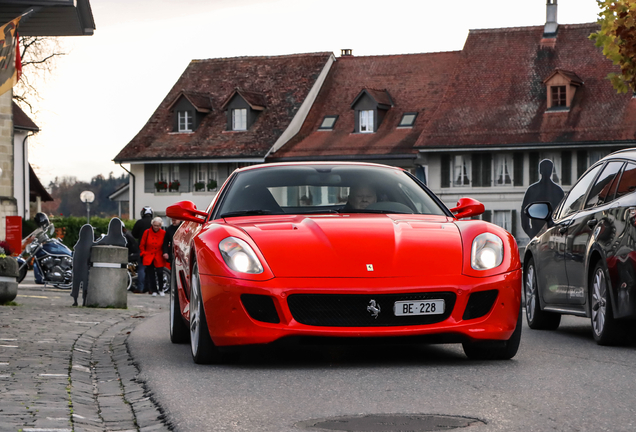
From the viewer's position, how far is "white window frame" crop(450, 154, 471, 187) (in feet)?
176

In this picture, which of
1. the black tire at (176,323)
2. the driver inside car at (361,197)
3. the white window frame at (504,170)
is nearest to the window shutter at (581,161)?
the white window frame at (504,170)

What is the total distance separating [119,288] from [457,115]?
38.5 m

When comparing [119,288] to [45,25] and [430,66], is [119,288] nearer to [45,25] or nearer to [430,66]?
[45,25]

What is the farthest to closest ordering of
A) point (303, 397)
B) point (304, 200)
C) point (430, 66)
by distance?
point (430, 66)
point (304, 200)
point (303, 397)

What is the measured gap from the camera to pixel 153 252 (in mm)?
23375

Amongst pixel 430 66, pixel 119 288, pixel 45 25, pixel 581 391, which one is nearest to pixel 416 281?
pixel 581 391

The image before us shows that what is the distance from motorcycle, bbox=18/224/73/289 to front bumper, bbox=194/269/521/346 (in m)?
17.3

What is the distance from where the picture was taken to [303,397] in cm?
615

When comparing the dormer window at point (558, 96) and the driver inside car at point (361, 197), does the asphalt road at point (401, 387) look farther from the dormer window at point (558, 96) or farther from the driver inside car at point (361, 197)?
the dormer window at point (558, 96)

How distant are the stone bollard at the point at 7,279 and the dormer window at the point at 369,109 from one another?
4117 centimetres

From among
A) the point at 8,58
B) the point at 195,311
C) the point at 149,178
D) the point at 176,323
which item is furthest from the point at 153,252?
the point at 149,178

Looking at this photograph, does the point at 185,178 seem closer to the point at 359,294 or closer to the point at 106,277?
the point at 106,277

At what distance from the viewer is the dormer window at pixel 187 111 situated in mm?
60938

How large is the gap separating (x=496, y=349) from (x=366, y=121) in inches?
1966
